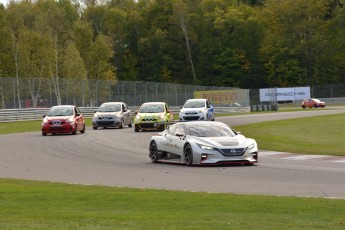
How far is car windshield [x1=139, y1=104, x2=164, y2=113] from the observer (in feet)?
144

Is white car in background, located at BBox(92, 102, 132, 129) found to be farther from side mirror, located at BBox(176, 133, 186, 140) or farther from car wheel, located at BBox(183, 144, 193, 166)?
car wheel, located at BBox(183, 144, 193, 166)

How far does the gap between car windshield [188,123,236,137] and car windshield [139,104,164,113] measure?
19.6m

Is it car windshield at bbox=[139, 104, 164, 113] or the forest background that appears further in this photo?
the forest background

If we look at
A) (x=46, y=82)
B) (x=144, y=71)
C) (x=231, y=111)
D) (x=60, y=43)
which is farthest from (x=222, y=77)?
(x=46, y=82)

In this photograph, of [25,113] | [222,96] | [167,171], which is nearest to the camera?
[167,171]

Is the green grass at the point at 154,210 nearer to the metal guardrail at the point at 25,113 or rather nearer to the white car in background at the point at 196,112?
the white car in background at the point at 196,112

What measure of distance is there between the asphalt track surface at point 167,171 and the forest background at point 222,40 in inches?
3575

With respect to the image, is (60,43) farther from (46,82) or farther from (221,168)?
(221,168)

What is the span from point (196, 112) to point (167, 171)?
27.1m

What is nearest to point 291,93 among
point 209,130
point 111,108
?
point 111,108

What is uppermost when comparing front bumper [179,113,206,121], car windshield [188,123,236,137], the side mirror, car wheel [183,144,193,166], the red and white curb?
car windshield [188,123,236,137]

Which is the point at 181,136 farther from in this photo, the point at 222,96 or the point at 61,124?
the point at 222,96

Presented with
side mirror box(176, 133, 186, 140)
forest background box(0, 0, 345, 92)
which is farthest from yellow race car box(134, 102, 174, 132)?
forest background box(0, 0, 345, 92)

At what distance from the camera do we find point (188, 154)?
2320cm
